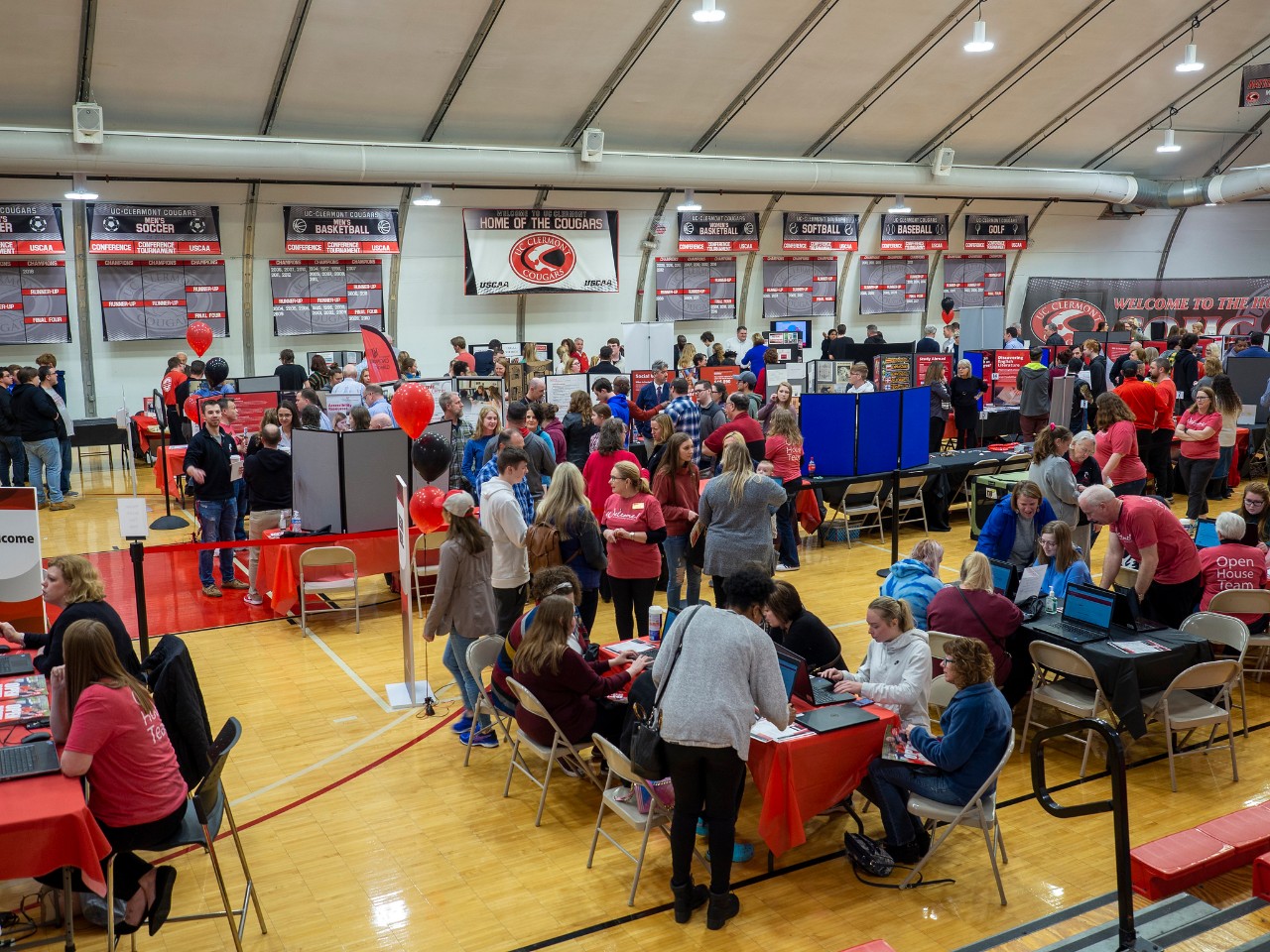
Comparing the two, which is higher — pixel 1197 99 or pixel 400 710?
pixel 1197 99

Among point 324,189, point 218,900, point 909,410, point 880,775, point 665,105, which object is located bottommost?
point 218,900

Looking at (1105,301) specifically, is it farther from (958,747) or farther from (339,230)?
(958,747)

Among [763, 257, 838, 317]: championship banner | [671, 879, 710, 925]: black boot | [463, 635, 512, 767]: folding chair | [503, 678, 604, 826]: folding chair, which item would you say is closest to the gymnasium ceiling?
[763, 257, 838, 317]: championship banner

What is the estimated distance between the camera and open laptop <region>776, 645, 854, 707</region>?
4.51m

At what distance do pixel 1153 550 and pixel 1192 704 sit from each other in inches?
37.6

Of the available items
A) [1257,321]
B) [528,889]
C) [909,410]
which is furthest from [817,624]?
[1257,321]

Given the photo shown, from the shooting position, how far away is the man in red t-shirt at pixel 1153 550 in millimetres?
→ 6000

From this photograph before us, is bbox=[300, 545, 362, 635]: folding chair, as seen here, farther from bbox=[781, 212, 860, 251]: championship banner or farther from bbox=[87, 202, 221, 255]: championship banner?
bbox=[781, 212, 860, 251]: championship banner

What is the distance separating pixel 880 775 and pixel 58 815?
3.12m

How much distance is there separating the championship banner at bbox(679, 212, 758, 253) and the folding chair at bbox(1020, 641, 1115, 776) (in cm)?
1278

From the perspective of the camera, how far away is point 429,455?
782 cm

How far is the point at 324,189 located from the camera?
48.3ft

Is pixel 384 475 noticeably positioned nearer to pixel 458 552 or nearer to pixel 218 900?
pixel 458 552

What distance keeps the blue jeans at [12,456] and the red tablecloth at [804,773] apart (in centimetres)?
987
